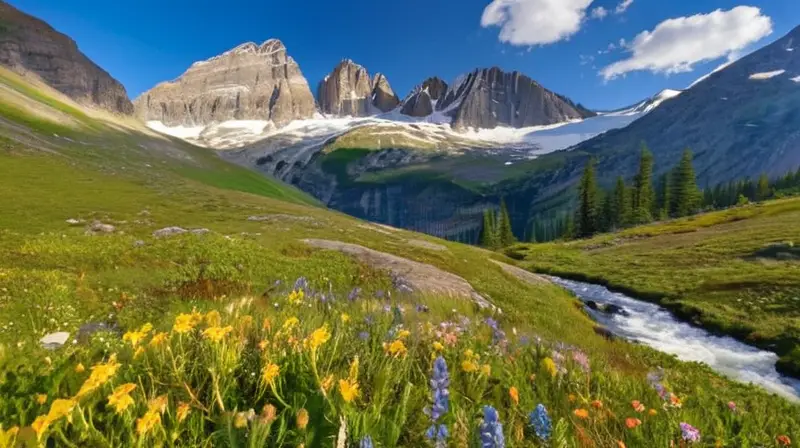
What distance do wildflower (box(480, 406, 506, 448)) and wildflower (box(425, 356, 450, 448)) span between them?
22 cm

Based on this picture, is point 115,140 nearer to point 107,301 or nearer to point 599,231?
point 107,301

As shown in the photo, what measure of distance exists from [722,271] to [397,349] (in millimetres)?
51037

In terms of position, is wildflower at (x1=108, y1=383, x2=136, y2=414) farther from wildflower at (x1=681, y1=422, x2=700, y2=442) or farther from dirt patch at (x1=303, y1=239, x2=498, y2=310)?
dirt patch at (x1=303, y1=239, x2=498, y2=310)

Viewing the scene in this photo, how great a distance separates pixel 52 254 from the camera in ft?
55.6

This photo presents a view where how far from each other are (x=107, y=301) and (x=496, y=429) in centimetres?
1297

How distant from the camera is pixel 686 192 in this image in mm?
118500

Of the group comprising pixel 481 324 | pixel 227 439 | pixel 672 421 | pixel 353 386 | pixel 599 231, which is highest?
pixel 353 386

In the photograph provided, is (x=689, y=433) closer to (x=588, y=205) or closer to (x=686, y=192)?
(x=588, y=205)

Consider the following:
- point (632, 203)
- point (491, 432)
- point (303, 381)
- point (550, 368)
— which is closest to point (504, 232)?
point (632, 203)

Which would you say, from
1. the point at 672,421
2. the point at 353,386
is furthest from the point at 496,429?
the point at 672,421

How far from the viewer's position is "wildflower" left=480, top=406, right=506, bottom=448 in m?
2.20

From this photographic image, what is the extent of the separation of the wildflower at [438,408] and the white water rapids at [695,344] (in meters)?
20.8

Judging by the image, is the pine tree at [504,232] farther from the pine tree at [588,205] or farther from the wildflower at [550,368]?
the wildflower at [550,368]

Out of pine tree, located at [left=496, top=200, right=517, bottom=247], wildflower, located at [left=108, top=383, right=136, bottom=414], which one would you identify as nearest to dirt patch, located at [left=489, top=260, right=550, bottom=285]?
wildflower, located at [left=108, top=383, right=136, bottom=414]
